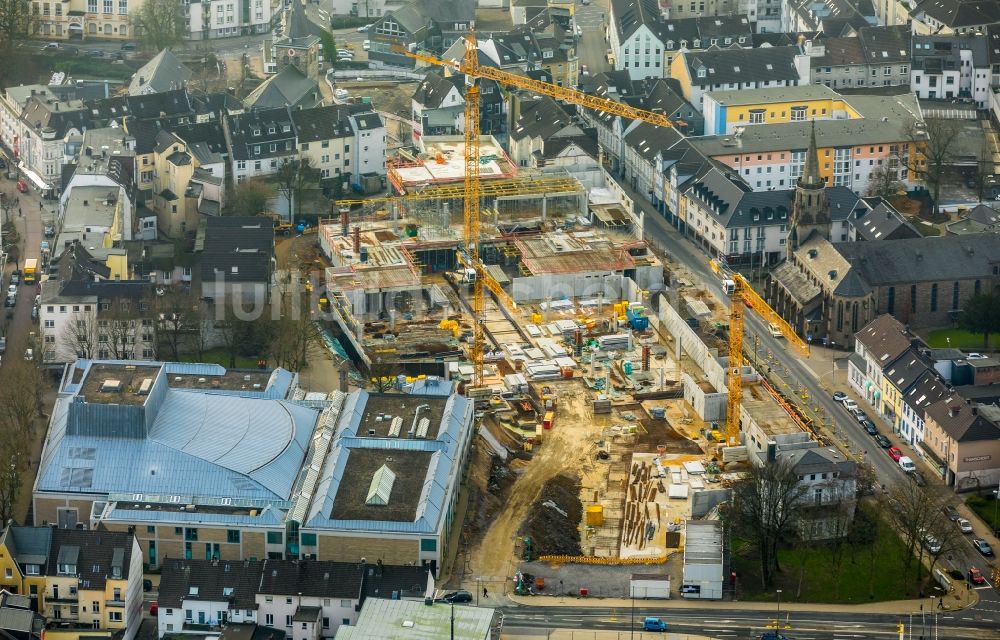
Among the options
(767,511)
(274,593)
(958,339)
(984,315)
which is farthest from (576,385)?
(274,593)

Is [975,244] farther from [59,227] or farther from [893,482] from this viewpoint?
[59,227]

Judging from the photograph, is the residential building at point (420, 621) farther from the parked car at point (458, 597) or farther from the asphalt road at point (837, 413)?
the asphalt road at point (837, 413)

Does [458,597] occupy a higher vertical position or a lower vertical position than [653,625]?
higher

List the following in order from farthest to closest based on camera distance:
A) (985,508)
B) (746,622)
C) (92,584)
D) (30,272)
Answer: (30,272) → (985,508) → (746,622) → (92,584)

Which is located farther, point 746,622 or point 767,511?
point 767,511

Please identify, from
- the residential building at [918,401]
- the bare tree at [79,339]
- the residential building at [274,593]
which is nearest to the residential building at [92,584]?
the residential building at [274,593]

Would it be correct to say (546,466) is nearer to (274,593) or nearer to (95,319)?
(274,593)

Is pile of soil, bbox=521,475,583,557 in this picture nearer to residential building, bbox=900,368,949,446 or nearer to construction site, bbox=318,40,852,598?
construction site, bbox=318,40,852,598
